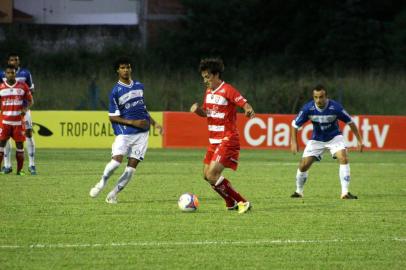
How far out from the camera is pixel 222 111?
12633 mm

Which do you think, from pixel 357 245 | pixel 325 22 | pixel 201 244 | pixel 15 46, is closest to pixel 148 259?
pixel 201 244

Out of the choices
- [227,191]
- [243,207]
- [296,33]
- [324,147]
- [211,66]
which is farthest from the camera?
[296,33]

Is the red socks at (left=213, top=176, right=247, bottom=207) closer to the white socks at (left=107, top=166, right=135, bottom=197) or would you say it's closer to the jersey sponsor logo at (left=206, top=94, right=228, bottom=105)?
the jersey sponsor logo at (left=206, top=94, right=228, bottom=105)

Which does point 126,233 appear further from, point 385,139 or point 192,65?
point 192,65

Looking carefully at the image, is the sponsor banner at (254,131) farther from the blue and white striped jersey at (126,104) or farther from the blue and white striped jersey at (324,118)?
the blue and white striped jersey at (126,104)

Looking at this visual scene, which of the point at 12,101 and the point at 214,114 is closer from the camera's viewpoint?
the point at 214,114

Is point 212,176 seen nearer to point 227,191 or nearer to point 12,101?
point 227,191

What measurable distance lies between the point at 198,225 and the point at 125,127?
2.82 meters

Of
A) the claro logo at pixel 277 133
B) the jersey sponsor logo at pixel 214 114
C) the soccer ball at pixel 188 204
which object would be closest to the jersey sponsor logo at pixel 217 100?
the jersey sponsor logo at pixel 214 114

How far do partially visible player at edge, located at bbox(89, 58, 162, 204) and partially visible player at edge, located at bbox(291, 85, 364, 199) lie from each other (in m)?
2.42

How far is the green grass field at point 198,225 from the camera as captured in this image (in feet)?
30.2

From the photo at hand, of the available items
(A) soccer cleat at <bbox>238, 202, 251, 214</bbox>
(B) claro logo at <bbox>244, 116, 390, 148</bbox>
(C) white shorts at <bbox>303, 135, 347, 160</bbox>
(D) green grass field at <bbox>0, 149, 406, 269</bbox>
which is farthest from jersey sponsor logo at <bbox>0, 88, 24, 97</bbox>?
(B) claro logo at <bbox>244, 116, 390, 148</bbox>

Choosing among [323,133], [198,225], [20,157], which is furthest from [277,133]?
[198,225]

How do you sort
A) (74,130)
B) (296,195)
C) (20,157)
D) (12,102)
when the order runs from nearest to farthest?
(296,195) → (12,102) → (20,157) → (74,130)
